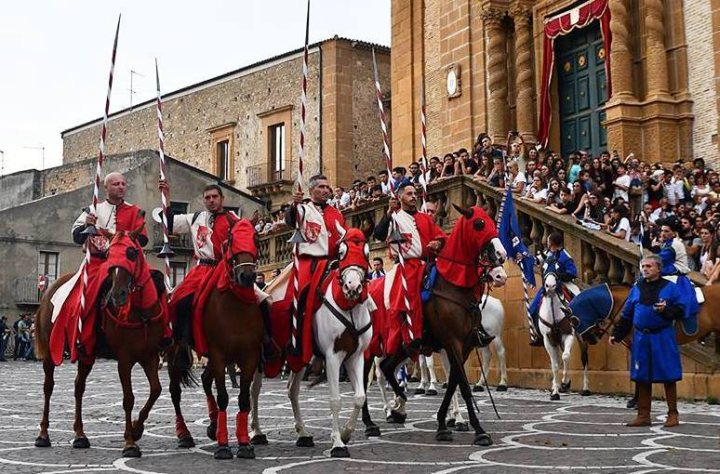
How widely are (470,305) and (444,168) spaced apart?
10.6 m

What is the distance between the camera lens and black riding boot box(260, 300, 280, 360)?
348 inches

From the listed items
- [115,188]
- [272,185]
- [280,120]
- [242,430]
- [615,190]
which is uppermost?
[280,120]

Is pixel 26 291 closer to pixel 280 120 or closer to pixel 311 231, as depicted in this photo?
pixel 280 120

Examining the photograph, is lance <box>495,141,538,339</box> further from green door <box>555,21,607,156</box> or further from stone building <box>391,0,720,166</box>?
green door <box>555,21,607,156</box>

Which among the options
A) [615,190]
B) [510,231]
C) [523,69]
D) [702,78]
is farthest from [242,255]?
[523,69]

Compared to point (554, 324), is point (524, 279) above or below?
above

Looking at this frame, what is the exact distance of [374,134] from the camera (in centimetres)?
4362

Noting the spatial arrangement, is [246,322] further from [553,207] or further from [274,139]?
[274,139]

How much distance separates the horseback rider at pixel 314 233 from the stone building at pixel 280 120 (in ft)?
105

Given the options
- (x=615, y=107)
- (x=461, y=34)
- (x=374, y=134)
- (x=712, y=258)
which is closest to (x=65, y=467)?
(x=712, y=258)

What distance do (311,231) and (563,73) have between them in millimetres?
17356

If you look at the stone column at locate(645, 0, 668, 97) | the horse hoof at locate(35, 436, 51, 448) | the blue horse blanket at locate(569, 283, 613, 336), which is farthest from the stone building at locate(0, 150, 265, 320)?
the horse hoof at locate(35, 436, 51, 448)

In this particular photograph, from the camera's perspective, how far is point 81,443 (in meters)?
A: 8.80

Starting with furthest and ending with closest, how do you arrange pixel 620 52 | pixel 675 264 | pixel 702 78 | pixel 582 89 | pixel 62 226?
pixel 62 226 < pixel 582 89 < pixel 620 52 < pixel 702 78 < pixel 675 264
